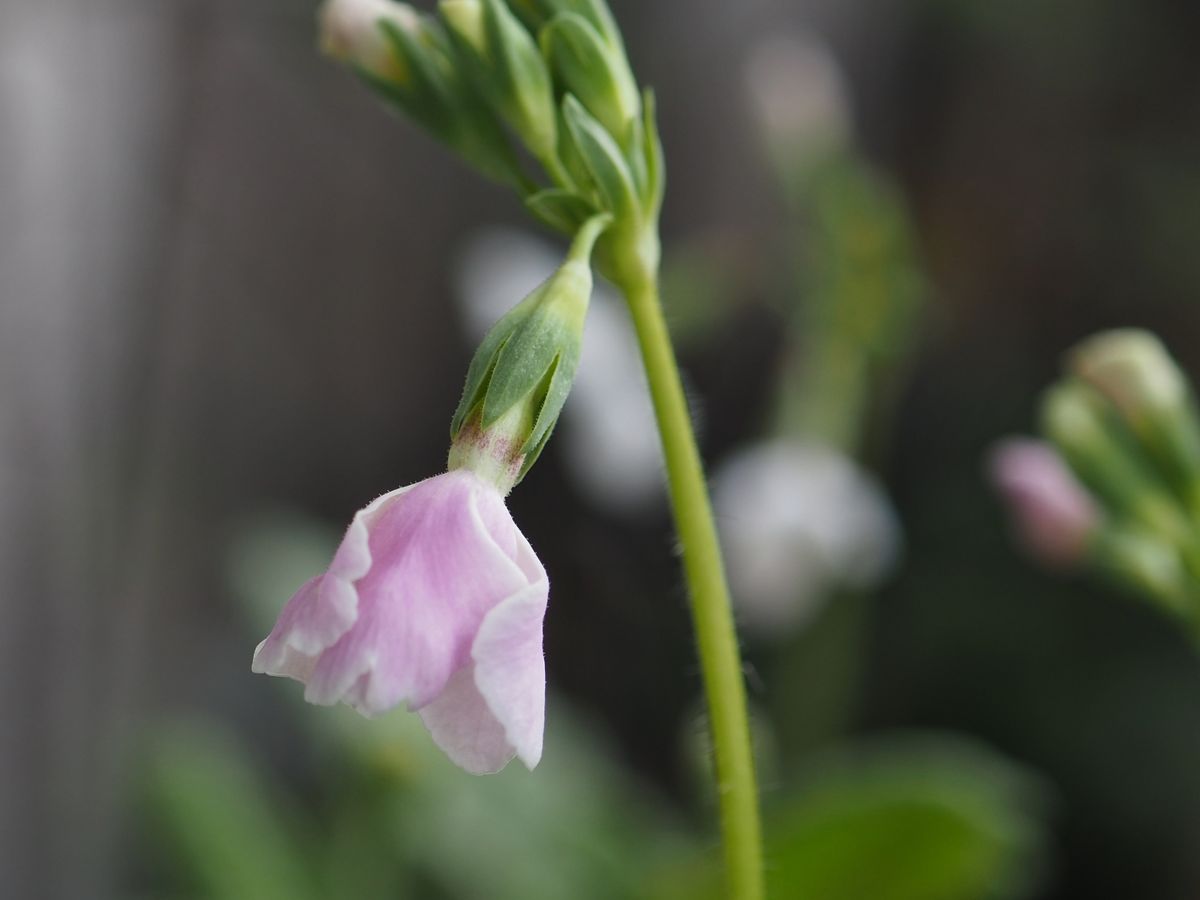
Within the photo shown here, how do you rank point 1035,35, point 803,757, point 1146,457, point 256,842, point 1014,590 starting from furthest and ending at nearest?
point 1035,35 < point 1014,590 < point 803,757 < point 256,842 < point 1146,457

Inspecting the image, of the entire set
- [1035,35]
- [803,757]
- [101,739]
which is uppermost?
[1035,35]

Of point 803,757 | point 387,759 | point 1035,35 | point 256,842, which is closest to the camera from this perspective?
point 387,759

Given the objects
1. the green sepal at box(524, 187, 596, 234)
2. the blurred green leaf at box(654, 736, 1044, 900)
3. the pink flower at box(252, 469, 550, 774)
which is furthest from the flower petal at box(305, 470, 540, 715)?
the blurred green leaf at box(654, 736, 1044, 900)

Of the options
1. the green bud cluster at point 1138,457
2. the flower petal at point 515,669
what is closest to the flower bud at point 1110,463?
the green bud cluster at point 1138,457

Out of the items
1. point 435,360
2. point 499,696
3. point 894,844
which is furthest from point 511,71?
point 435,360

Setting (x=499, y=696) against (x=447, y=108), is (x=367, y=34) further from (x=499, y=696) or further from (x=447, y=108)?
(x=499, y=696)

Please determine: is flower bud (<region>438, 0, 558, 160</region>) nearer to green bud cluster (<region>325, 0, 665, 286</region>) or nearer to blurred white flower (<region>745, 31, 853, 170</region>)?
green bud cluster (<region>325, 0, 665, 286</region>)

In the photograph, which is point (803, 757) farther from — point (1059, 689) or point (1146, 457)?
point (1146, 457)

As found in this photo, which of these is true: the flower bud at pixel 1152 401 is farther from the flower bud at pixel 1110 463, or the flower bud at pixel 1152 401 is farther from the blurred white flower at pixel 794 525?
the blurred white flower at pixel 794 525

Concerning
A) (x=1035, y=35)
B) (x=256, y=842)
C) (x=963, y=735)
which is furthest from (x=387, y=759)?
(x=1035, y=35)
